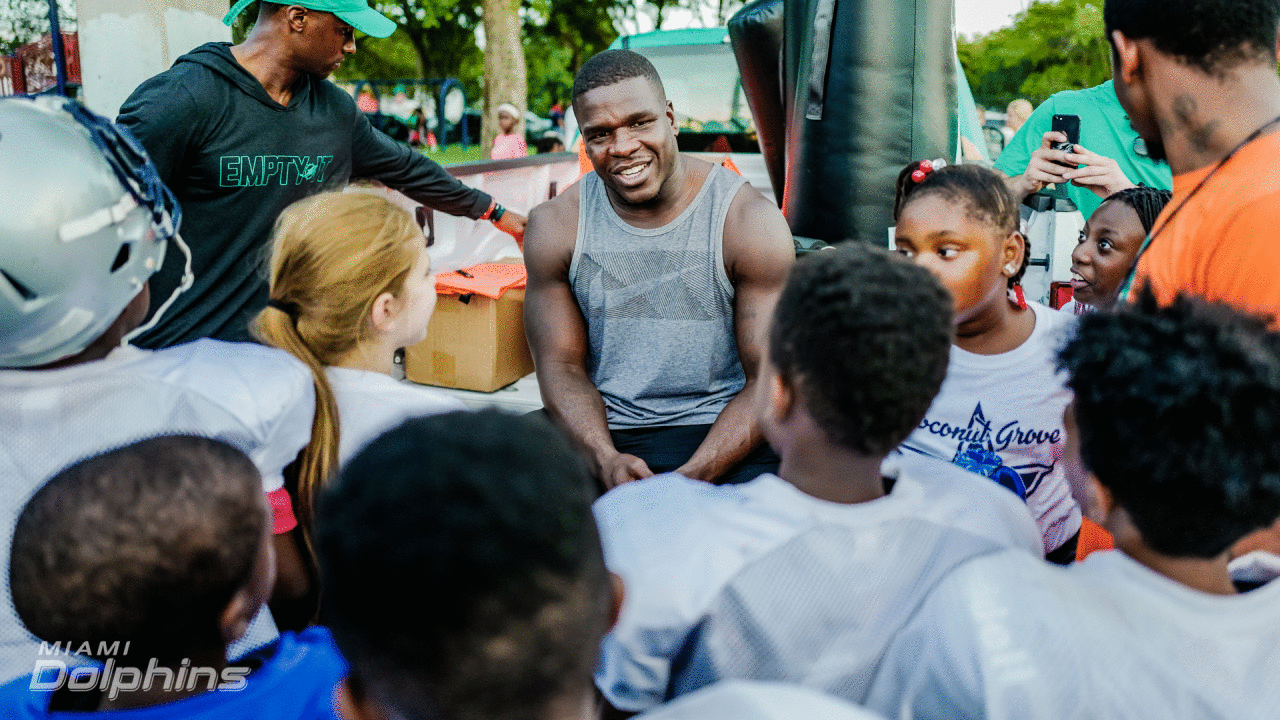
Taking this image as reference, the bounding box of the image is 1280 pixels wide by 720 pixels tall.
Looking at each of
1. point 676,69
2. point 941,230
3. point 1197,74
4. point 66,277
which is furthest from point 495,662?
point 676,69

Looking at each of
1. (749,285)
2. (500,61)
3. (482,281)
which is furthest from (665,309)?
(500,61)

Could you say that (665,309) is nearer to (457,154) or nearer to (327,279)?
(327,279)

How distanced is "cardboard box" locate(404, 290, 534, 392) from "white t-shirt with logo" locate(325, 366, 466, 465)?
297 cm

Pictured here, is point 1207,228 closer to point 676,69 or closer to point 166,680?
→ point 166,680

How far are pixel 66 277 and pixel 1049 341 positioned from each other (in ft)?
6.49

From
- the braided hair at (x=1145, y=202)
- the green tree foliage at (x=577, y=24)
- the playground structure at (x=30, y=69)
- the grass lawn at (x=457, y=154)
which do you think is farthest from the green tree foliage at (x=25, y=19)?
the green tree foliage at (x=577, y=24)

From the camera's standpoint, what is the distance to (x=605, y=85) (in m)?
2.53

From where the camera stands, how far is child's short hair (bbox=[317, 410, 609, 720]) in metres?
0.75

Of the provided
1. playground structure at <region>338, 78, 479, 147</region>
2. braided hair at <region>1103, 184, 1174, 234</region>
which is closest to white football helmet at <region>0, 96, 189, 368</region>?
braided hair at <region>1103, 184, 1174, 234</region>

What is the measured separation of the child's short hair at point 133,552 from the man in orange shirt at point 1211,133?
1402 mm

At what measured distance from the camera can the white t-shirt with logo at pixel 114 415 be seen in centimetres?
132

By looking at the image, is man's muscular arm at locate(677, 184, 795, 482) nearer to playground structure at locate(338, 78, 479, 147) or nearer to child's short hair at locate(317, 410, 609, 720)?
child's short hair at locate(317, 410, 609, 720)

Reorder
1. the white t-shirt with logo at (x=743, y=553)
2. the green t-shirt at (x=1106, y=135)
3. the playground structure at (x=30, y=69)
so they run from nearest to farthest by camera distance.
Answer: the white t-shirt with logo at (x=743, y=553) < the green t-shirt at (x=1106, y=135) < the playground structure at (x=30, y=69)

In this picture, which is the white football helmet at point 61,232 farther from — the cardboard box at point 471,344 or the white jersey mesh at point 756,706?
the cardboard box at point 471,344
